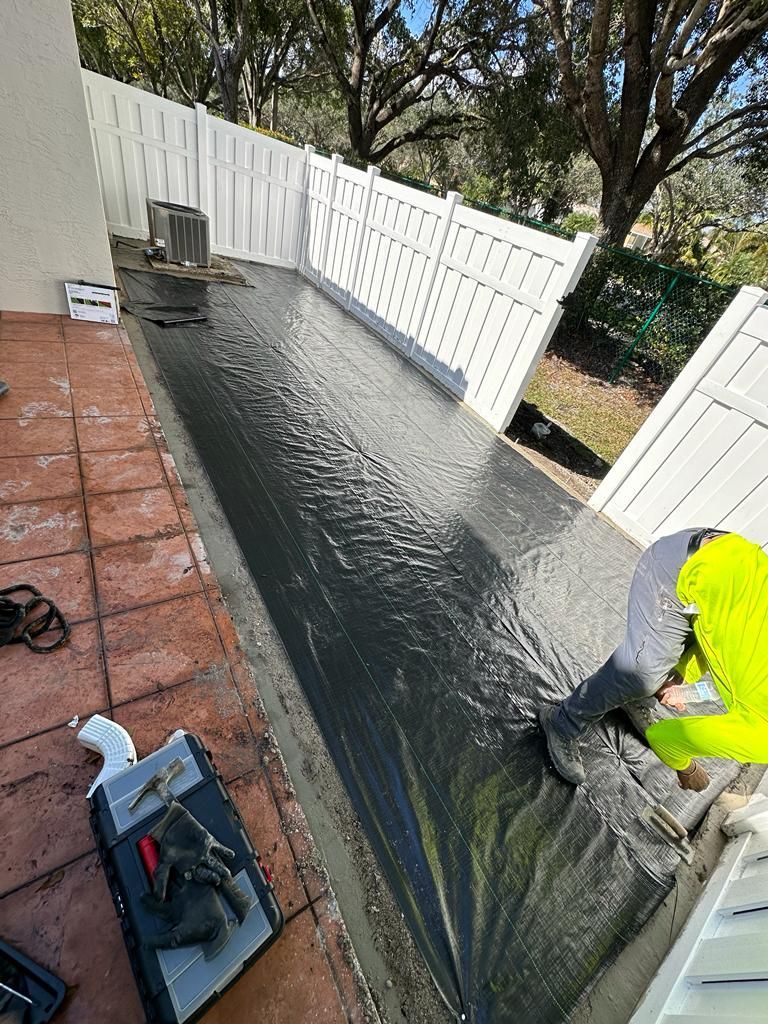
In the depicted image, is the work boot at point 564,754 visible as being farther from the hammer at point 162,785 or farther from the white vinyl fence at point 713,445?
the white vinyl fence at point 713,445

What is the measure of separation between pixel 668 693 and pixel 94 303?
14.2ft

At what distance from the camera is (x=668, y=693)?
1.57 meters

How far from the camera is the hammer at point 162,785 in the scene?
3.15 feet

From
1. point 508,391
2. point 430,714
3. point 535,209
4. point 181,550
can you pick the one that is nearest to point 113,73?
point 535,209

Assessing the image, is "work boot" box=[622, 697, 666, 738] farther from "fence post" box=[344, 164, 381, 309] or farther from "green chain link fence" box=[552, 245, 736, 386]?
"fence post" box=[344, 164, 381, 309]

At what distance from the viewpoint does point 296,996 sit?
986 mm

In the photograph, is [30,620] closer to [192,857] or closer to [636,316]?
[192,857]

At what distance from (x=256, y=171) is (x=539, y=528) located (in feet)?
20.7

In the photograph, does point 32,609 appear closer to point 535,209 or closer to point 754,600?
point 754,600

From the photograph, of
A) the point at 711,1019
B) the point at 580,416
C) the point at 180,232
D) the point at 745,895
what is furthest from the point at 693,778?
the point at 180,232

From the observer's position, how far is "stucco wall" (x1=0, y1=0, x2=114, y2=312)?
7.64 ft

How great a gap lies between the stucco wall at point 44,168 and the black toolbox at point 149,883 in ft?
11.5

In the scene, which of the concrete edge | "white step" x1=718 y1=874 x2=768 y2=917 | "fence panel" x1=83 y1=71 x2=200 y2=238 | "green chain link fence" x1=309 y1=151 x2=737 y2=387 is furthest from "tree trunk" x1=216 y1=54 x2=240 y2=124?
"white step" x1=718 y1=874 x2=768 y2=917

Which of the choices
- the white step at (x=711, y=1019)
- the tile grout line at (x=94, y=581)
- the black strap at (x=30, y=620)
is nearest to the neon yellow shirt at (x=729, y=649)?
the white step at (x=711, y=1019)
